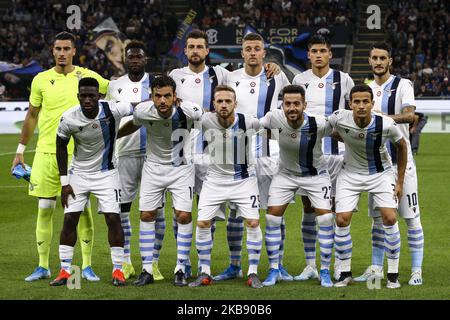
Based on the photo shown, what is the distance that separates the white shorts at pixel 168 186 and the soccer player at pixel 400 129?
158 cm

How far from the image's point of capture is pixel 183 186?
8.41 m

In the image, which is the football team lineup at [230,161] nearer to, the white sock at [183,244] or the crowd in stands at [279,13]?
the white sock at [183,244]

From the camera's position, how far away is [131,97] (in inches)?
349

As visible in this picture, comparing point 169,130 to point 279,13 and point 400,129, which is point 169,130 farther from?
point 279,13

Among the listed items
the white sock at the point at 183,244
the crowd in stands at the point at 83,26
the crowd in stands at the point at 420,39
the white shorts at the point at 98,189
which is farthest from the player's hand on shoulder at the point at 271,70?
the crowd in stands at the point at 83,26

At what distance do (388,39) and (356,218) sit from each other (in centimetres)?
2206

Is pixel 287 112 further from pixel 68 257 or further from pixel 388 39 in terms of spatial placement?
pixel 388 39

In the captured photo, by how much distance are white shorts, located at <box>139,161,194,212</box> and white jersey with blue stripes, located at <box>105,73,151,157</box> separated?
17.9 inches

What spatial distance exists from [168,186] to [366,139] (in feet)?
5.74

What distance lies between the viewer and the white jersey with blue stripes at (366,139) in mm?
8078

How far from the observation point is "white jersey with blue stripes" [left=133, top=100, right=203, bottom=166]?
8.26 meters

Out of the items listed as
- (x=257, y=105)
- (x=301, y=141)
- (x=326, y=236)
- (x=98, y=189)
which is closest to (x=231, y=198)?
(x=301, y=141)

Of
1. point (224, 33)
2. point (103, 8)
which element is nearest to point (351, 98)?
point (224, 33)

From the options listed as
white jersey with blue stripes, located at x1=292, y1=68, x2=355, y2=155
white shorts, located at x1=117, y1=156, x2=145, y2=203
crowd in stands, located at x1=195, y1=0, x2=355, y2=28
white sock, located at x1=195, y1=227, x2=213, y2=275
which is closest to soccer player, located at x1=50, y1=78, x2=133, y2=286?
white shorts, located at x1=117, y1=156, x2=145, y2=203
